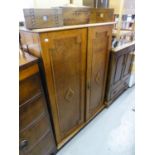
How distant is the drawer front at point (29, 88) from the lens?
0.89 meters

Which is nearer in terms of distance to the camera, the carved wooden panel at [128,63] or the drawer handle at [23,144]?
the drawer handle at [23,144]

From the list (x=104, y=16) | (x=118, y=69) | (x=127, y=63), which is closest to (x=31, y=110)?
(x=104, y=16)

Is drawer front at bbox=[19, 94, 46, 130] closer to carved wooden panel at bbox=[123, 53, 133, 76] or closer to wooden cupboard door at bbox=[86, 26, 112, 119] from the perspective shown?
wooden cupboard door at bbox=[86, 26, 112, 119]

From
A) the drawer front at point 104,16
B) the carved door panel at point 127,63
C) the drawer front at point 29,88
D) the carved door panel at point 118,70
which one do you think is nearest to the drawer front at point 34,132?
the drawer front at point 29,88

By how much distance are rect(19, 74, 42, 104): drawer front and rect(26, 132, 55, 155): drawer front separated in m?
0.55

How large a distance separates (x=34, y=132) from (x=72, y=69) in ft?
2.23

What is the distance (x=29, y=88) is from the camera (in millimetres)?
950

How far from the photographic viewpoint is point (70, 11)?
3.67ft

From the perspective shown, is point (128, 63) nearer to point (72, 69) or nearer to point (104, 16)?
point (104, 16)

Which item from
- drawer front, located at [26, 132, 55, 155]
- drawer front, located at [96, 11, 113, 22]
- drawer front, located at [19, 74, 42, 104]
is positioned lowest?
drawer front, located at [26, 132, 55, 155]

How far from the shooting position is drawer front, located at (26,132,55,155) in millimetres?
1183

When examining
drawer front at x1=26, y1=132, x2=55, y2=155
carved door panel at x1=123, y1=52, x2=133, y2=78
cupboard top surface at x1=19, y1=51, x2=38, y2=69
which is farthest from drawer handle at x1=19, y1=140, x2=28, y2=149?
carved door panel at x1=123, y1=52, x2=133, y2=78

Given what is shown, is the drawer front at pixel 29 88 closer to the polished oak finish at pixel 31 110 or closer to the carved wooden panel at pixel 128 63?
the polished oak finish at pixel 31 110
